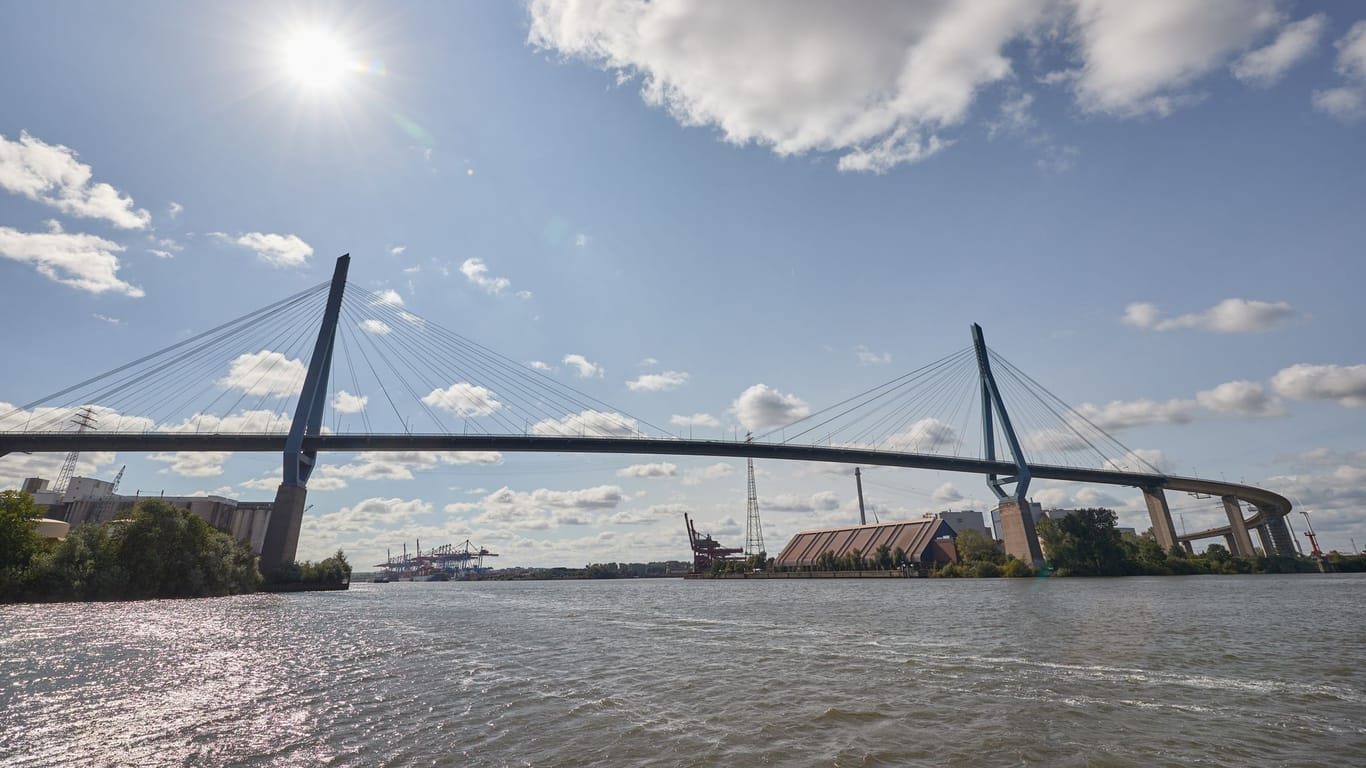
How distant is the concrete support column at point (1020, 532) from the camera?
67.3 metres

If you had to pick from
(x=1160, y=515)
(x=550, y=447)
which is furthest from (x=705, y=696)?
(x=1160, y=515)

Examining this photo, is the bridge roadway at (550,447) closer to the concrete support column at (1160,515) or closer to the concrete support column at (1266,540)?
the concrete support column at (1160,515)

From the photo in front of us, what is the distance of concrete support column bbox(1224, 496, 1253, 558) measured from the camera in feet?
305

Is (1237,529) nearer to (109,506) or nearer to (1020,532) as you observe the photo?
(1020,532)

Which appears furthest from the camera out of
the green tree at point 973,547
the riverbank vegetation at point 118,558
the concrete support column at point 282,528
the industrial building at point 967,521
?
the industrial building at point 967,521

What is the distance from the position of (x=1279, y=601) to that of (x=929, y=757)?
1462 inches

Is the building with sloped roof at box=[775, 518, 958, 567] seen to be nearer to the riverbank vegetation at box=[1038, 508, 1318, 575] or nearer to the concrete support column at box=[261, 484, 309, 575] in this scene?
the riverbank vegetation at box=[1038, 508, 1318, 575]

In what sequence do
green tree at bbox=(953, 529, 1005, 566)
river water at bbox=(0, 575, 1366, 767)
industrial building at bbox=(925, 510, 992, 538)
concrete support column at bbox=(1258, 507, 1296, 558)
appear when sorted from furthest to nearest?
industrial building at bbox=(925, 510, 992, 538), concrete support column at bbox=(1258, 507, 1296, 558), green tree at bbox=(953, 529, 1005, 566), river water at bbox=(0, 575, 1366, 767)

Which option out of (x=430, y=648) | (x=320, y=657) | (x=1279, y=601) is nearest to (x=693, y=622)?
(x=430, y=648)

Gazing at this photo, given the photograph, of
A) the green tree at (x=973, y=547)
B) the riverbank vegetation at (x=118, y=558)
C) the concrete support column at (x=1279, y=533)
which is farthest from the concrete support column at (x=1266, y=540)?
the riverbank vegetation at (x=118, y=558)

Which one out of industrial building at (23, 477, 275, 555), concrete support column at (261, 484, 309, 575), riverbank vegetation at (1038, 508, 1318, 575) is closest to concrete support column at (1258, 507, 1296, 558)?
riverbank vegetation at (1038, 508, 1318, 575)

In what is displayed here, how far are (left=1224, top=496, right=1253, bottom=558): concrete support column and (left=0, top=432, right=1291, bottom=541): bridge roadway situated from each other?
27.4 ft

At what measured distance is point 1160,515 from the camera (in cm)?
8744

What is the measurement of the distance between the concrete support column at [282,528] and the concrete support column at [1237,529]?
433 feet
